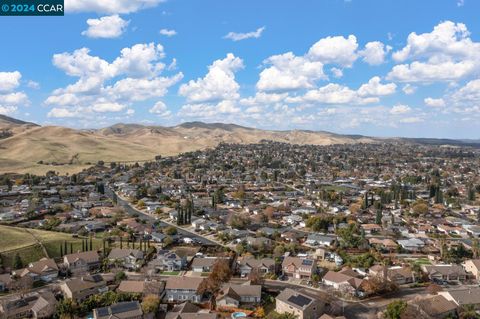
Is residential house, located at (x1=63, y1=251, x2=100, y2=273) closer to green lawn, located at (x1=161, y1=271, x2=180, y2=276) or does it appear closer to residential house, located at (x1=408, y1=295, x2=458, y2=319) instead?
green lawn, located at (x1=161, y1=271, x2=180, y2=276)

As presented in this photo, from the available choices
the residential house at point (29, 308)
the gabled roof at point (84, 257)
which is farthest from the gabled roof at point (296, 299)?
the gabled roof at point (84, 257)

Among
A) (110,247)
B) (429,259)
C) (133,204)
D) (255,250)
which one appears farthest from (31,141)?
(429,259)

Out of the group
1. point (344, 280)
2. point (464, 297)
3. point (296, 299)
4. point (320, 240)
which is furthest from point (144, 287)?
point (464, 297)

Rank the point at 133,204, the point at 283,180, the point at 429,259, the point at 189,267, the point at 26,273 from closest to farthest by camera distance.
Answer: the point at 26,273 → the point at 189,267 → the point at 429,259 → the point at 133,204 → the point at 283,180

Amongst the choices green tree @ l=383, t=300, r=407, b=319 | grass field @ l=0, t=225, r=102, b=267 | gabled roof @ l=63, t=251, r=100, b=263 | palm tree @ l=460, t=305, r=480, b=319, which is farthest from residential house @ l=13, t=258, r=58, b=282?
palm tree @ l=460, t=305, r=480, b=319

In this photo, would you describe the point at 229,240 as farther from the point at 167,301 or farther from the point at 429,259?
the point at 429,259

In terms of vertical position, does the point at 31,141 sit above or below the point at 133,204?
above

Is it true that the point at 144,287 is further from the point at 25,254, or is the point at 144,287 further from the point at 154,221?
the point at 154,221

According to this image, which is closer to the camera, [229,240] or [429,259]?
[429,259]
